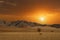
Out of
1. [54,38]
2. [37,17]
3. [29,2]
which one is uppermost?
[29,2]

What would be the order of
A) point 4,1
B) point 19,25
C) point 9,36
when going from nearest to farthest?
point 9,36 < point 19,25 < point 4,1

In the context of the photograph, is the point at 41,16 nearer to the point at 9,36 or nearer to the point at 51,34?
the point at 51,34

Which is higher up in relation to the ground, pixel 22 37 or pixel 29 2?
pixel 29 2

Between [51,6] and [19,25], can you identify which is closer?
[19,25]

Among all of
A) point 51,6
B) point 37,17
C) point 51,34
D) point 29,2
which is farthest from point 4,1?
point 51,34

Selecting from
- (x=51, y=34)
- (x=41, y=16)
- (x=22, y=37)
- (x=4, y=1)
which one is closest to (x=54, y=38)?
(x=51, y=34)

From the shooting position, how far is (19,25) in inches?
38.7

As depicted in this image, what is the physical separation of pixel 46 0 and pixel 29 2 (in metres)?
0.16

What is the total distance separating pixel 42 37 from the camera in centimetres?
91

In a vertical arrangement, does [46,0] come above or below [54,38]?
above

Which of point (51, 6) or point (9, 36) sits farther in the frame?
point (51, 6)

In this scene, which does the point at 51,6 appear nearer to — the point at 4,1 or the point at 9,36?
→ the point at 4,1

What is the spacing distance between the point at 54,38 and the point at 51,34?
3cm

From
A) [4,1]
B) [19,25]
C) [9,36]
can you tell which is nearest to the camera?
[9,36]
